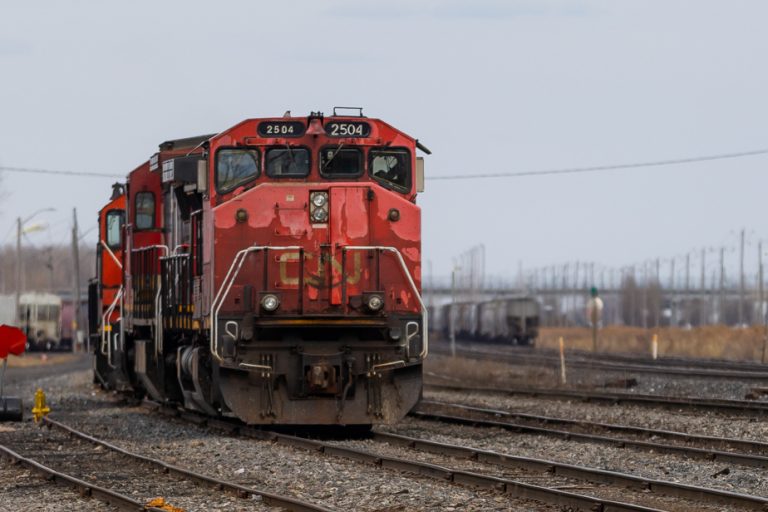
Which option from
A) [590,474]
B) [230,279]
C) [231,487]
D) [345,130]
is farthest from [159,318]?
[590,474]

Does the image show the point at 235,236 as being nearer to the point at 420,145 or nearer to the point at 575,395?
the point at 420,145

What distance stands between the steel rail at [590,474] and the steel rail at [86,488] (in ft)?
12.5

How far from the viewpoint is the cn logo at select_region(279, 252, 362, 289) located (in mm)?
15039

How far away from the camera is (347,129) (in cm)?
1548

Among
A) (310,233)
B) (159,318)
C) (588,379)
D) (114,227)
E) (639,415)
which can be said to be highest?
(114,227)

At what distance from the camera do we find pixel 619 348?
202ft

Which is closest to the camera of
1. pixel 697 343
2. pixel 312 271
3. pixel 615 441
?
pixel 615 441

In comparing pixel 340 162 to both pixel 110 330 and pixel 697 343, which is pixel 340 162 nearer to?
pixel 110 330

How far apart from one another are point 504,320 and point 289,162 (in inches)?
2064

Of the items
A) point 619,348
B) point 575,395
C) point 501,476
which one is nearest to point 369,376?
point 501,476

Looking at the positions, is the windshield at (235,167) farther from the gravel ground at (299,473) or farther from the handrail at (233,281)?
the gravel ground at (299,473)

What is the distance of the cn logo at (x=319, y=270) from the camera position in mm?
15039

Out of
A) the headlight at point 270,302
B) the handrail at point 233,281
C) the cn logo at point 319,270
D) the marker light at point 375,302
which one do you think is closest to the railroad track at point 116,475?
the handrail at point 233,281

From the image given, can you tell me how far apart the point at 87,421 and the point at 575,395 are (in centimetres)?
812
